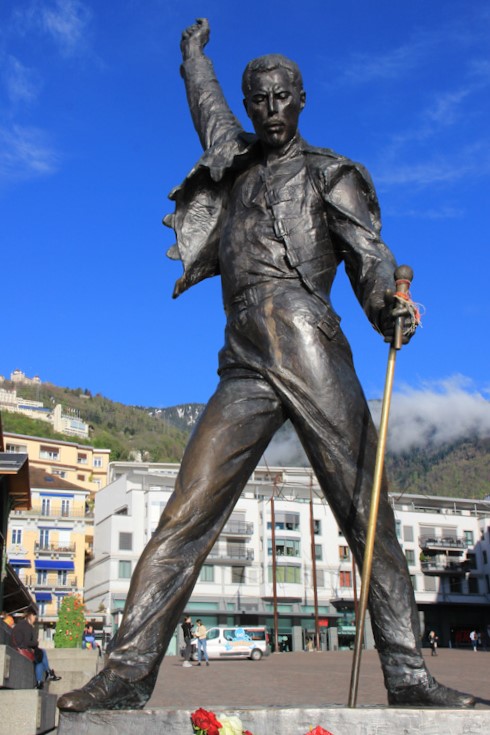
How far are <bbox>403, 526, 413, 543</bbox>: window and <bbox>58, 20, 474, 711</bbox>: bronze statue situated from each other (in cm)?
6104

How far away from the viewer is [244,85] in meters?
4.80

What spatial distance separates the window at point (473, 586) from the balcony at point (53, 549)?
30.0 m

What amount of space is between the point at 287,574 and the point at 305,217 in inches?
2166

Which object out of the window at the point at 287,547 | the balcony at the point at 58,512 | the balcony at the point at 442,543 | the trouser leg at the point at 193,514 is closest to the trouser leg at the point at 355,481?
the trouser leg at the point at 193,514

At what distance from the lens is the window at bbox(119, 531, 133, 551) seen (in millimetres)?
55719

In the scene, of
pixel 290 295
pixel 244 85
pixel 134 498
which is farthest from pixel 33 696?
pixel 134 498

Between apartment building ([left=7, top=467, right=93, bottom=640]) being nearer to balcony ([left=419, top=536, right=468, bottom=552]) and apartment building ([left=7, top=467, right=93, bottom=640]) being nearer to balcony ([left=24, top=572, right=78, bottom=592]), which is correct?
balcony ([left=24, top=572, right=78, bottom=592])

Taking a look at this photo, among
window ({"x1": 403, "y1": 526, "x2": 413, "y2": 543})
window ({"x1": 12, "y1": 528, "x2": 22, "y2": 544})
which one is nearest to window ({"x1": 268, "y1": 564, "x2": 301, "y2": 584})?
window ({"x1": 403, "y1": 526, "x2": 413, "y2": 543})

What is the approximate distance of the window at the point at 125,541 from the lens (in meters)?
55.7

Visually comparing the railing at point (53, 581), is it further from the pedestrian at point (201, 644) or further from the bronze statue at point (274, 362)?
the bronze statue at point (274, 362)

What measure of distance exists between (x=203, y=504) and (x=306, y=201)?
175 cm

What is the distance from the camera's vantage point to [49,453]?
84812 mm

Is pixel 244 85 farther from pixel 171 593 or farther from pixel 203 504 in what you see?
pixel 171 593

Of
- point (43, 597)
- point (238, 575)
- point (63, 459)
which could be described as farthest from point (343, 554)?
point (63, 459)
